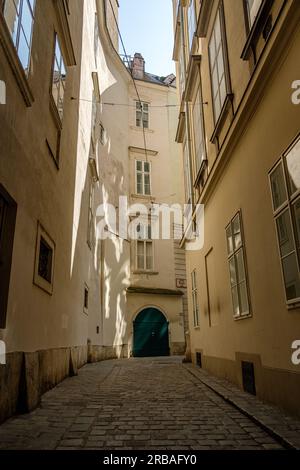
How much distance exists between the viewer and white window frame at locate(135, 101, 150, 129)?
21898 millimetres

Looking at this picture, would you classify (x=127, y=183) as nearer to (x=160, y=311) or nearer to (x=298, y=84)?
(x=160, y=311)

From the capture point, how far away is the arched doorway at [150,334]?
18.1 meters

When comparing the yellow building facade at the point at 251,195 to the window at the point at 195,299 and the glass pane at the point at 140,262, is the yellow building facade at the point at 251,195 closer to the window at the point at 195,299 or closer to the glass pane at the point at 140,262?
the window at the point at 195,299

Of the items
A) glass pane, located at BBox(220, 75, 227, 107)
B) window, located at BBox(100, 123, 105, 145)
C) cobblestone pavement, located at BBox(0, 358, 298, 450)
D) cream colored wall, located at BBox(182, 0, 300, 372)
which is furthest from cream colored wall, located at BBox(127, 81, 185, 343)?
cobblestone pavement, located at BBox(0, 358, 298, 450)

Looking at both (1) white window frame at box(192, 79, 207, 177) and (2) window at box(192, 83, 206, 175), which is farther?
(2) window at box(192, 83, 206, 175)

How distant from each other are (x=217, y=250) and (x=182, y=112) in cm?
650

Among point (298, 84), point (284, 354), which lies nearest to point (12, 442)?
point (284, 354)

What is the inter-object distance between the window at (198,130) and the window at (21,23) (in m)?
4.84

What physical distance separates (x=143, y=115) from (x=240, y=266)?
1774cm

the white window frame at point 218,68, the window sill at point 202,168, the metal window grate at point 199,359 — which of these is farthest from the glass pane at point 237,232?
the metal window grate at point 199,359

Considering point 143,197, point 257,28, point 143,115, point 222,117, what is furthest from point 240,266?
point 143,115

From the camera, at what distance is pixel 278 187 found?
4605mm

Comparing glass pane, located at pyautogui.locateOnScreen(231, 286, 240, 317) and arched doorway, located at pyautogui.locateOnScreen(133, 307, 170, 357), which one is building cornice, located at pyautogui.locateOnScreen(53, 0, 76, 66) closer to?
glass pane, located at pyautogui.locateOnScreen(231, 286, 240, 317)

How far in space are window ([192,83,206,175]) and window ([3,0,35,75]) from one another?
484 centimetres
